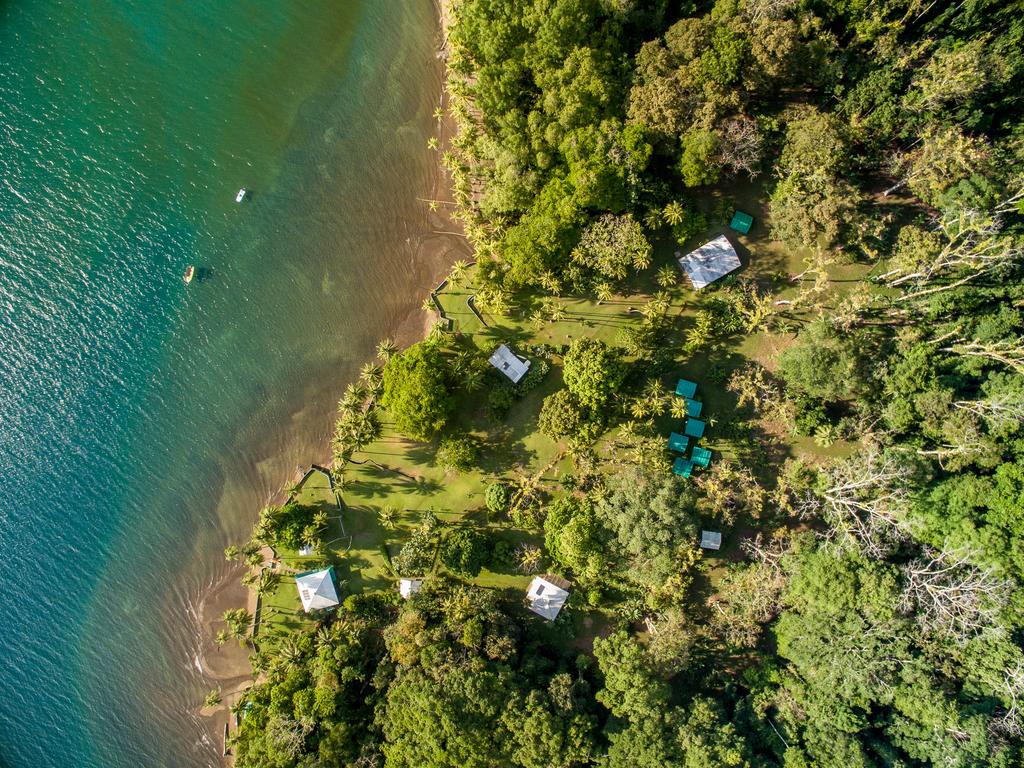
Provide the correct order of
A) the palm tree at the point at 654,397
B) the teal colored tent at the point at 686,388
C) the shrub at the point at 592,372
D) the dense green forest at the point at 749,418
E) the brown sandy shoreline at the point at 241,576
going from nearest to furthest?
the dense green forest at the point at 749,418 → the shrub at the point at 592,372 → the palm tree at the point at 654,397 → the teal colored tent at the point at 686,388 → the brown sandy shoreline at the point at 241,576

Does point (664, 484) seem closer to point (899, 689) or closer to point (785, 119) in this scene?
point (899, 689)

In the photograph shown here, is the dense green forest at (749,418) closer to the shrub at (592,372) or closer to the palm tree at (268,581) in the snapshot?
the shrub at (592,372)

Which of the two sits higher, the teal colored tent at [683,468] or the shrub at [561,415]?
the shrub at [561,415]

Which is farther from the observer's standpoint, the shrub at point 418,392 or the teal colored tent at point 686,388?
the teal colored tent at point 686,388

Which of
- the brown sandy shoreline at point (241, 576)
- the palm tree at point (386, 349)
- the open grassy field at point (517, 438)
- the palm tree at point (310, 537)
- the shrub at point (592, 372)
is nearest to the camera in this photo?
the shrub at point (592, 372)

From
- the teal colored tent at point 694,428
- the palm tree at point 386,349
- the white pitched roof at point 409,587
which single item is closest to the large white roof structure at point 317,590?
the white pitched roof at point 409,587

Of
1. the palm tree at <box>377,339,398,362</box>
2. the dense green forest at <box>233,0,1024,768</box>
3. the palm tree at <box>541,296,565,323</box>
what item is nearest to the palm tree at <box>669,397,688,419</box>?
the dense green forest at <box>233,0,1024,768</box>

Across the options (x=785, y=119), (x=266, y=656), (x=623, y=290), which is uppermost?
(x=785, y=119)

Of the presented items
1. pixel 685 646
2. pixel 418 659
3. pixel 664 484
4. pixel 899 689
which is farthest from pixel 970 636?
pixel 418 659
